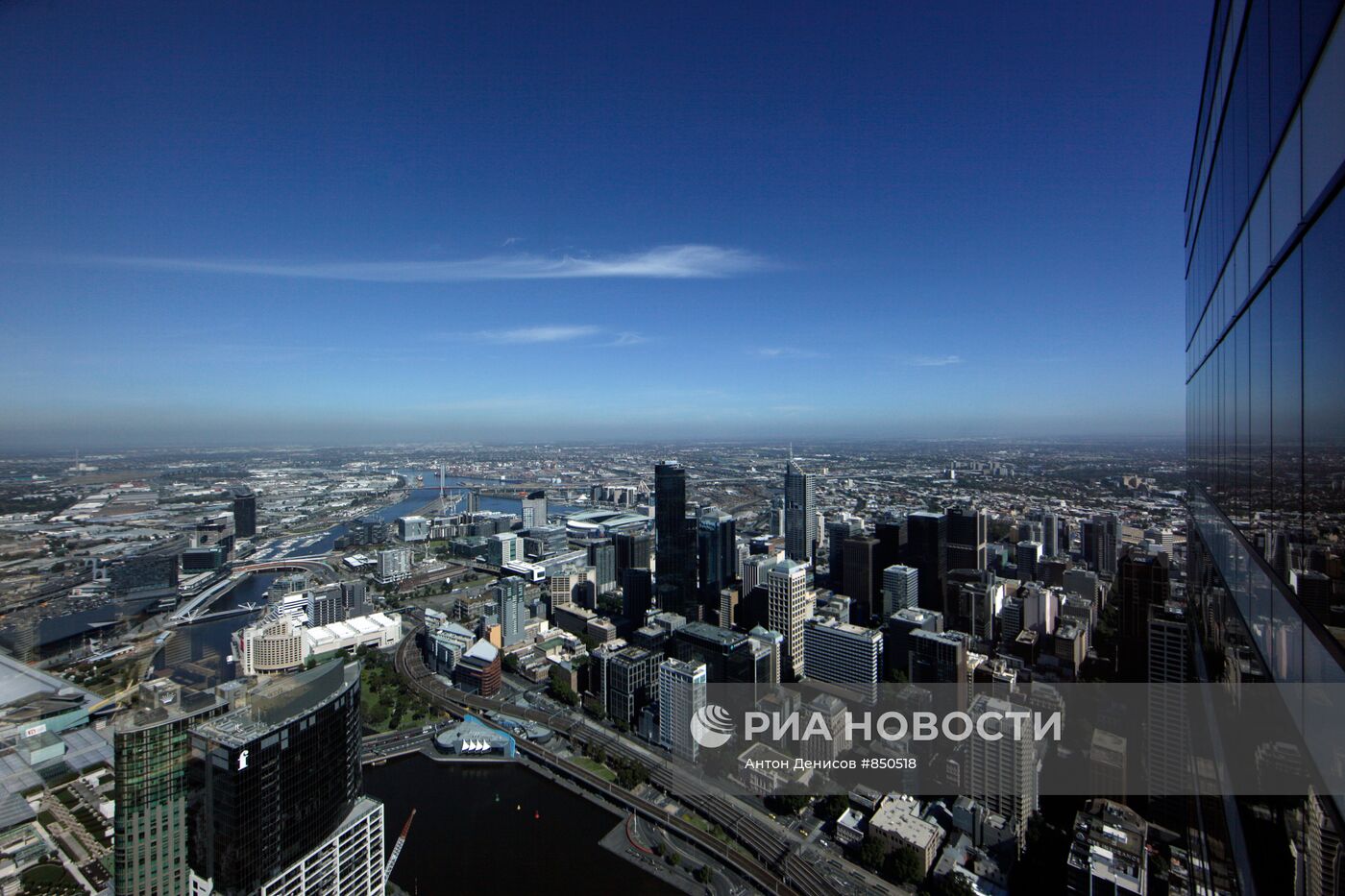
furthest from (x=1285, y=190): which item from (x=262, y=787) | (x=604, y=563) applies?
(x=604, y=563)

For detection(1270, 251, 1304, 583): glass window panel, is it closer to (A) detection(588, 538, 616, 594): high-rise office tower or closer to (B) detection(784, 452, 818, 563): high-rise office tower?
(A) detection(588, 538, 616, 594): high-rise office tower

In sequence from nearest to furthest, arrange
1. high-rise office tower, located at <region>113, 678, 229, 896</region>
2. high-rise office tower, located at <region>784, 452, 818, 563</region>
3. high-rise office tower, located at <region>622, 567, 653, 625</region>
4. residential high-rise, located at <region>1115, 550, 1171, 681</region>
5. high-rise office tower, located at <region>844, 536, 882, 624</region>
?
high-rise office tower, located at <region>113, 678, 229, 896</region>
residential high-rise, located at <region>1115, 550, 1171, 681</region>
high-rise office tower, located at <region>844, 536, 882, 624</region>
high-rise office tower, located at <region>622, 567, 653, 625</region>
high-rise office tower, located at <region>784, 452, 818, 563</region>

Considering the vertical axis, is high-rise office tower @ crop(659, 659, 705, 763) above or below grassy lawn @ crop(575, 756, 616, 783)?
above

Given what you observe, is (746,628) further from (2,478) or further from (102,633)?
(2,478)

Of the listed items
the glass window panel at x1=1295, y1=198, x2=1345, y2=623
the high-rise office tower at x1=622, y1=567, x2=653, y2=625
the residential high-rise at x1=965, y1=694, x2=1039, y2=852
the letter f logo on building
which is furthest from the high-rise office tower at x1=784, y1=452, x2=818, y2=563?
the glass window panel at x1=1295, y1=198, x2=1345, y2=623

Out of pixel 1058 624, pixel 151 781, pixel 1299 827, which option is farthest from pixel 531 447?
pixel 1299 827

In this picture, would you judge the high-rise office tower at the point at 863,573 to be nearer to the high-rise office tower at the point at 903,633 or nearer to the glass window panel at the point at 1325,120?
the high-rise office tower at the point at 903,633

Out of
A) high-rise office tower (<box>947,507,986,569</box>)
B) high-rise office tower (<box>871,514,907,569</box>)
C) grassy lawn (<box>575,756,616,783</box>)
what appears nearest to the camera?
grassy lawn (<box>575,756,616,783</box>)
